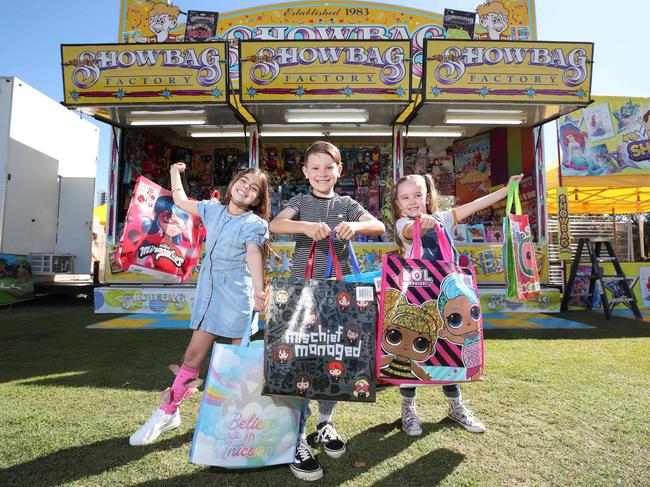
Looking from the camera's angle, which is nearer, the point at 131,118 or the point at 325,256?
the point at 325,256

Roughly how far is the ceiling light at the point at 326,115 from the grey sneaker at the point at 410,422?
5189mm

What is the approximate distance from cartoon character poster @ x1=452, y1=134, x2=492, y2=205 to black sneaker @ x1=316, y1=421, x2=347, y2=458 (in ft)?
22.7

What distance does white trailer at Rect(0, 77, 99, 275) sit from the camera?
6.89 metres

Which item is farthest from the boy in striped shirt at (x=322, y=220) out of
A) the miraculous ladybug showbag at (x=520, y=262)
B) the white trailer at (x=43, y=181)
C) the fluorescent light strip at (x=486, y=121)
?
the white trailer at (x=43, y=181)

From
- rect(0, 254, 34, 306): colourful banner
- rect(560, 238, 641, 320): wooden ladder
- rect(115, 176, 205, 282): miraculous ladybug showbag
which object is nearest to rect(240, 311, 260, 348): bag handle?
rect(115, 176, 205, 282): miraculous ladybug showbag

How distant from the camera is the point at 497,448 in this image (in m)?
2.02

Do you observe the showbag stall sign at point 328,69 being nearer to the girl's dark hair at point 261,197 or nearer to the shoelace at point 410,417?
the girl's dark hair at point 261,197

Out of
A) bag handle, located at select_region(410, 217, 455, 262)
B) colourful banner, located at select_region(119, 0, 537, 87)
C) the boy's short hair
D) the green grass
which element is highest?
colourful banner, located at select_region(119, 0, 537, 87)

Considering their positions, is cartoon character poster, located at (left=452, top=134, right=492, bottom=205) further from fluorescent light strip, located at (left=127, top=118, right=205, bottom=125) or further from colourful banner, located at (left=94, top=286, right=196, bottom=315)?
colourful banner, located at (left=94, top=286, right=196, bottom=315)

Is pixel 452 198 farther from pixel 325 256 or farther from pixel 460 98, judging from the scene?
pixel 325 256

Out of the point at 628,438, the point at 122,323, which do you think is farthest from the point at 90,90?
the point at 628,438

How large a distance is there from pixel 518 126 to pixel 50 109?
9537mm

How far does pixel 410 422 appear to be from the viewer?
7.18 ft

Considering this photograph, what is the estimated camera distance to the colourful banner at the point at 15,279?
22.2ft
